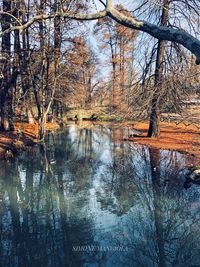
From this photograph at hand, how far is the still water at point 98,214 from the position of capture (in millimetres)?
4477

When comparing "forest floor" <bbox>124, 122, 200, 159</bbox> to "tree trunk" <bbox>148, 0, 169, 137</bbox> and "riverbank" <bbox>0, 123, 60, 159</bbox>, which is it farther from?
"riverbank" <bbox>0, 123, 60, 159</bbox>

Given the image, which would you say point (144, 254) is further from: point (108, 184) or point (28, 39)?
point (28, 39)

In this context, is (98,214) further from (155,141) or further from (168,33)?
(155,141)

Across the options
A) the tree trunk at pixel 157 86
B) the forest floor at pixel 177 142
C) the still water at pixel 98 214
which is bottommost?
the still water at pixel 98 214

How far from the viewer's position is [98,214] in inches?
236

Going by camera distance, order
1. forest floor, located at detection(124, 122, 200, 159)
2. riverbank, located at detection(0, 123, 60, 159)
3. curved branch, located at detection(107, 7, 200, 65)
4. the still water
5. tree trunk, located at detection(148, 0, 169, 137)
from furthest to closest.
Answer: tree trunk, located at detection(148, 0, 169, 137) < riverbank, located at detection(0, 123, 60, 159) < forest floor, located at detection(124, 122, 200, 159) < the still water < curved branch, located at detection(107, 7, 200, 65)

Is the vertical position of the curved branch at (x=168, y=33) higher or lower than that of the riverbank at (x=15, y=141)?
higher

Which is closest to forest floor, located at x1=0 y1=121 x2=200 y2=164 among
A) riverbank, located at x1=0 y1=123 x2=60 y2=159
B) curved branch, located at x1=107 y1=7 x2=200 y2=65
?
riverbank, located at x1=0 y1=123 x2=60 y2=159

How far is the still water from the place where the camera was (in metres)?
4.48

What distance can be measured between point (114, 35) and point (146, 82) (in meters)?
22.5

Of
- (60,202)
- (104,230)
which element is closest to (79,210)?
(60,202)

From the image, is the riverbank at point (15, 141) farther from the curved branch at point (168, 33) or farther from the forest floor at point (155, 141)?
the curved branch at point (168, 33)

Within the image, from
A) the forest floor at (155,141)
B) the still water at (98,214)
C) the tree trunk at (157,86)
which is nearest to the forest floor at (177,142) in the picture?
the forest floor at (155,141)

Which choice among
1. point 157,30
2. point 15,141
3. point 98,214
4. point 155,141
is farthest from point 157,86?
point 157,30
